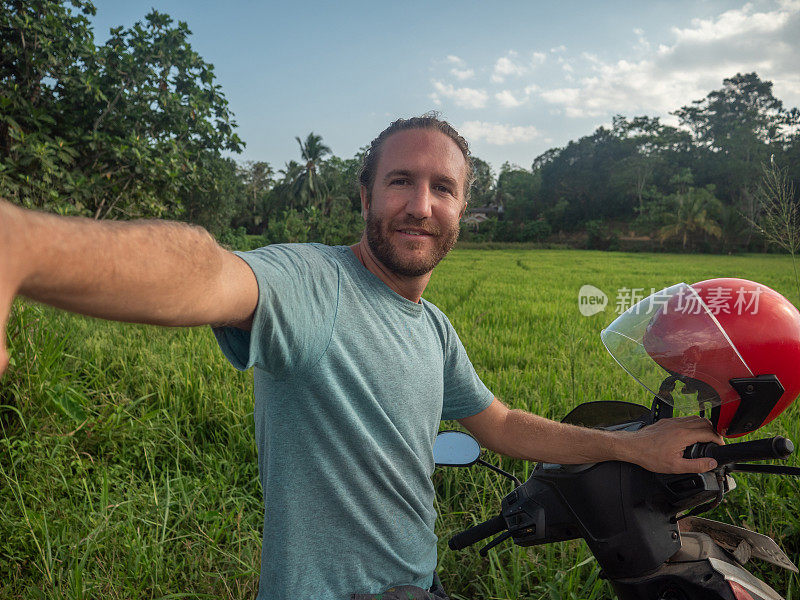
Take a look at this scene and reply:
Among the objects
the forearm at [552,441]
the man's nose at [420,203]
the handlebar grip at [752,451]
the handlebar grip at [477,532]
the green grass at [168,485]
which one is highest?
the man's nose at [420,203]

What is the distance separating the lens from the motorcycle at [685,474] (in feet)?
2.86

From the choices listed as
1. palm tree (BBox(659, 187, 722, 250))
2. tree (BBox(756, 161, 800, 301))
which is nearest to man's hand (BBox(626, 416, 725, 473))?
tree (BBox(756, 161, 800, 301))

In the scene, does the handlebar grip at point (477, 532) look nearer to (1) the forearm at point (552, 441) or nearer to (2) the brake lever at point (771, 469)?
(1) the forearm at point (552, 441)

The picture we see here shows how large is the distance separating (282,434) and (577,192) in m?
54.0

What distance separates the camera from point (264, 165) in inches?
1859

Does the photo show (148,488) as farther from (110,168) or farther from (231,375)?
(110,168)

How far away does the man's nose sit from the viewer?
4.15ft

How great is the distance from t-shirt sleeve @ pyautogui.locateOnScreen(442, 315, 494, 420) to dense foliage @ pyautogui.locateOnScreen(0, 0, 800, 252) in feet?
2.95

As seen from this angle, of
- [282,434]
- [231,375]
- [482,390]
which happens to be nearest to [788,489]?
[482,390]

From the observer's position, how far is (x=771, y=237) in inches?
96.0

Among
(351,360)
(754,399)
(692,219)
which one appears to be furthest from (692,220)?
(351,360)

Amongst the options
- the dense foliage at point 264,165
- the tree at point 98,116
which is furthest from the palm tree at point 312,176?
the tree at point 98,116

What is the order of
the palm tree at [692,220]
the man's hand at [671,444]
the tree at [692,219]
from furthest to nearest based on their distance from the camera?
the tree at [692,219] → the palm tree at [692,220] → the man's hand at [671,444]

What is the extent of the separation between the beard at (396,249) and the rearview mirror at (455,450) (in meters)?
0.41
